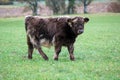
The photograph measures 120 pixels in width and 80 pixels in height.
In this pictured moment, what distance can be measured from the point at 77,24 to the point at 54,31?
41.1 inches

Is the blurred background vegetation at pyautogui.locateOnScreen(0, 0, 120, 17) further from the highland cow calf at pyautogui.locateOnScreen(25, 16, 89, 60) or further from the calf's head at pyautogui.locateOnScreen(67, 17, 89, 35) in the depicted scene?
the calf's head at pyautogui.locateOnScreen(67, 17, 89, 35)

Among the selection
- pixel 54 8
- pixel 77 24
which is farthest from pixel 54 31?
pixel 54 8

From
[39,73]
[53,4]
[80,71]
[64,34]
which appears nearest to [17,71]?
[39,73]

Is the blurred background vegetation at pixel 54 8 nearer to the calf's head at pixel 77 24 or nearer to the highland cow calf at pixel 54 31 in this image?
the highland cow calf at pixel 54 31

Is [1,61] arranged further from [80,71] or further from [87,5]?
[87,5]

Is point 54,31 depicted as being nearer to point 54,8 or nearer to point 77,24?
point 77,24

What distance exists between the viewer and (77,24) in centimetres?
1288

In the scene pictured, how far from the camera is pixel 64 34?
43.9ft

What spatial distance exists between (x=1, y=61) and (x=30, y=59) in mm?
1073

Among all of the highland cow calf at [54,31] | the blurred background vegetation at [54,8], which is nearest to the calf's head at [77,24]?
the highland cow calf at [54,31]

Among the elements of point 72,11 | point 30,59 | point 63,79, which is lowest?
point 72,11

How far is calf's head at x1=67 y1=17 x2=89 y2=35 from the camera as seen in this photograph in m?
12.8

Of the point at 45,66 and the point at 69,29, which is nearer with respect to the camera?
the point at 45,66

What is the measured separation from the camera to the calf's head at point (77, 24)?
41.9 feet
